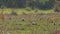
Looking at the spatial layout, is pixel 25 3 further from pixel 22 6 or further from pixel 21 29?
pixel 21 29

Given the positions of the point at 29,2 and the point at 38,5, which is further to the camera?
the point at 29,2

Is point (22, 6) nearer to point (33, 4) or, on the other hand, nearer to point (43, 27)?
point (33, 4)

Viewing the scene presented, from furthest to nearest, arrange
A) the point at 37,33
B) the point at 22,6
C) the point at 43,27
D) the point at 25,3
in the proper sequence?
the point at 25,3, the point at 22,6, the point at 43,27, the point at 37,33

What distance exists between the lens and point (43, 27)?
1212cm

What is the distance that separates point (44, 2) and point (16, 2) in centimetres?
265

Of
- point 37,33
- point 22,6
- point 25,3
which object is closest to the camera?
point 37,33

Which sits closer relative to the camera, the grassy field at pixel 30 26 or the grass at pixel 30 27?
the grassy field at pixel 30 26

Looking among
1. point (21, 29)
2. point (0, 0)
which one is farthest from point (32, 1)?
point (21, 29)

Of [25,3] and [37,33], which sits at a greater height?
[37,33]

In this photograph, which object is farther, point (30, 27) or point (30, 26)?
point (30, 26)

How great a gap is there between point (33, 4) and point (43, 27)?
16.9 meters

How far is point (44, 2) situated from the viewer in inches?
1150

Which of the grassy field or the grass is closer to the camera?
the grassy field

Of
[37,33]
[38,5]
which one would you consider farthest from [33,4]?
[37,33]
